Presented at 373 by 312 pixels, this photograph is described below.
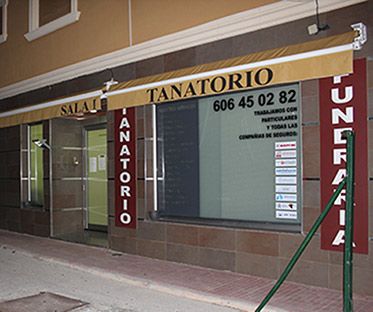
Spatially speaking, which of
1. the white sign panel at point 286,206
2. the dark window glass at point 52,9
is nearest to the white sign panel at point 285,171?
the white sign panel at point 286,206

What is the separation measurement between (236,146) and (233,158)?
20 cm

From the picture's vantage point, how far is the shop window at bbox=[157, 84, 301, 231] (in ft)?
22.1

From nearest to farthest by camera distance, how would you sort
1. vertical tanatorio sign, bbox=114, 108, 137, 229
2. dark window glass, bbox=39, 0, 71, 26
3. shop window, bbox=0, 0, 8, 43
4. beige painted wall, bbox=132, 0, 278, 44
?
beige painted wall, bbox=132, 0, 278, 44 → vertical tanatorio sign, bbox=114, 108, 137, 229 → dark window glass, bbox=39, 0, 71, 26 → shop window, bbox=0, 0, 8, 43

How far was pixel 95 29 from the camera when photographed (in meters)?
9.66

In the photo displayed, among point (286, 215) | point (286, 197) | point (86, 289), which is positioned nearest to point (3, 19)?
point (86, 289)

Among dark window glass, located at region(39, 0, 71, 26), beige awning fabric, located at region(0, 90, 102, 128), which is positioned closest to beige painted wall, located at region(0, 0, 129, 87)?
dark window glass, located at region(39, 0, 71, 26)

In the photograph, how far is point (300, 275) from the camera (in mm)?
6371

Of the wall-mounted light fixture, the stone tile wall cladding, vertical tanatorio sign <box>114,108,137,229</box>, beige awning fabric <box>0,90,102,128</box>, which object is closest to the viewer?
the stone tile wall cladding

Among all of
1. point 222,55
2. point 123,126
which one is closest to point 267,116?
point 222,55

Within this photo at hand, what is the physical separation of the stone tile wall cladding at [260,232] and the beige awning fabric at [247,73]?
0.28m

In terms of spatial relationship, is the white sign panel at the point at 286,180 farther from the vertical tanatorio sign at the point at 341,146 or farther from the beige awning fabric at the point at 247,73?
the beige awning fabric at the point at 247,73

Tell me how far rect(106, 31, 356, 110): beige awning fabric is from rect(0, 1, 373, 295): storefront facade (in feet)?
0.06

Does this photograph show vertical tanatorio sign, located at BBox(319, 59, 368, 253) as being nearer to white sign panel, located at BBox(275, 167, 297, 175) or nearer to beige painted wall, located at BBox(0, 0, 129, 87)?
white sign panel, located at BBox(275, 167, 297, 175)

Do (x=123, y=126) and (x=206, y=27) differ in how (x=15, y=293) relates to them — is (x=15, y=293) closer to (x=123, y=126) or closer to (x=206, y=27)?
(x=123, y=126)
